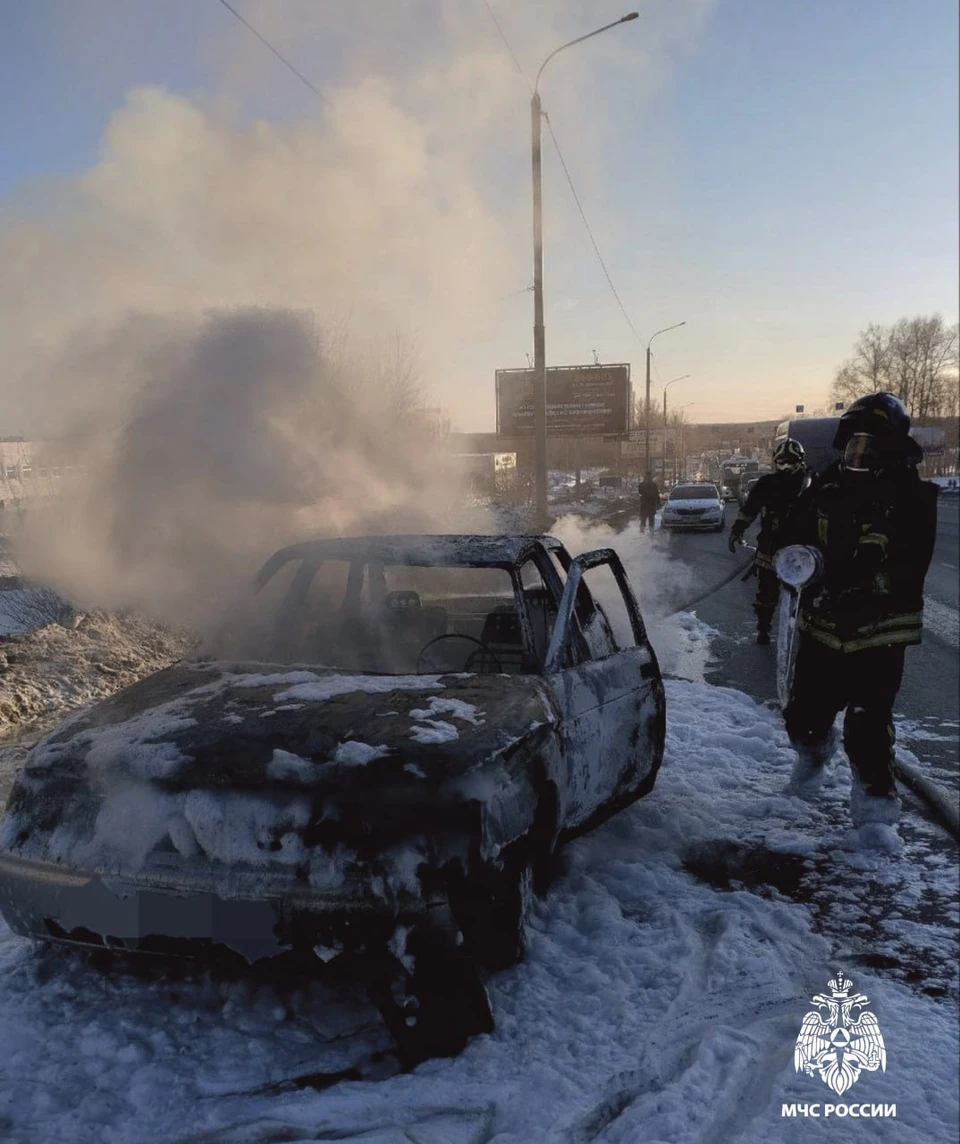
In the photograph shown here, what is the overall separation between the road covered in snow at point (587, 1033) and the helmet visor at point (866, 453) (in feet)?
5.88

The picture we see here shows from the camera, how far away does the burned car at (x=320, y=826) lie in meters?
2.11

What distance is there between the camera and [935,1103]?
2137mm

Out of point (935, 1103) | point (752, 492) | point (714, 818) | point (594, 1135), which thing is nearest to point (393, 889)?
point (594, 1135)

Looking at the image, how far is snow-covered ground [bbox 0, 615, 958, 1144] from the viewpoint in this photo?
2.01 meters

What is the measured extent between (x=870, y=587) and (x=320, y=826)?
271cm

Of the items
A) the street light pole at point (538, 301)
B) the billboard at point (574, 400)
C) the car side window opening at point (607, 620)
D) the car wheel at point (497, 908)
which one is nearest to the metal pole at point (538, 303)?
the street light pole at point (538, 301)

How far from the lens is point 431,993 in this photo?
2.15 meters

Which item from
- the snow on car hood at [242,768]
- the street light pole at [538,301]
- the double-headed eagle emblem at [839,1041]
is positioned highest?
the street light pole at [538,301]

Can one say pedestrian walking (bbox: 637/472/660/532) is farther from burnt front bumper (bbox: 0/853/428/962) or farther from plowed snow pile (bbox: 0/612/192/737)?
burnt front bumper (bbox: 0/853/428/962)

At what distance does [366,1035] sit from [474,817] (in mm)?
775

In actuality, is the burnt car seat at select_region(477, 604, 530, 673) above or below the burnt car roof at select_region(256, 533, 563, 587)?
below

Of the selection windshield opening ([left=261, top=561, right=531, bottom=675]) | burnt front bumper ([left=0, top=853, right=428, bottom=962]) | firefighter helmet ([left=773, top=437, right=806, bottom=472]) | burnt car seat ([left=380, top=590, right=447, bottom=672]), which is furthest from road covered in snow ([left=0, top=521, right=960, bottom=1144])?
firefighter helmet ([left=773, top=437, right=806, bottom=472])

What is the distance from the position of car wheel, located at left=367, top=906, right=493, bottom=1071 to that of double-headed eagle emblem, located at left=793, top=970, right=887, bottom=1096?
0.98 m

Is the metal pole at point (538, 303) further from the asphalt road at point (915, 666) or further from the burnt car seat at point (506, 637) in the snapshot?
the burnt car seat at point (506, 637)
